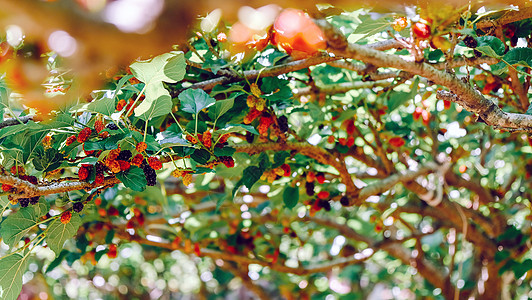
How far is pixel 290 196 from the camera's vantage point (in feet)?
5.51

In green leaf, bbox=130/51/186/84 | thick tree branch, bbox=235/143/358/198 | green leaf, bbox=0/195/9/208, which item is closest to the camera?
green leaf, bbox=130/51/186/84

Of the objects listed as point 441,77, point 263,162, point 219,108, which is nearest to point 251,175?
point 263,162

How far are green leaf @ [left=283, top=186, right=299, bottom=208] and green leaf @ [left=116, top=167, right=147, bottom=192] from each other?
0.70 meters

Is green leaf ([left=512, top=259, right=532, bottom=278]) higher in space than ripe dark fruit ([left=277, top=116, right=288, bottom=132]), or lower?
lower

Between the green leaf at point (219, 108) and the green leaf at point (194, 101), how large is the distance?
0.13 feet

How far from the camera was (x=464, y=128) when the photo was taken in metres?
2.41

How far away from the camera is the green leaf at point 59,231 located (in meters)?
1.23

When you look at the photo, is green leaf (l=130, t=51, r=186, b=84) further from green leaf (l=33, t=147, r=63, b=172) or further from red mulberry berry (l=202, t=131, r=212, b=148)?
green leaf (l=33, t=147, r=63, b=172)

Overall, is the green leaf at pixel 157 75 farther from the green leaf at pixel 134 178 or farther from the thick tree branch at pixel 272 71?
the thick tree branch at pixel 272 71

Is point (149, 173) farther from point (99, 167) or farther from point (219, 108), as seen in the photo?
point (219, 108)

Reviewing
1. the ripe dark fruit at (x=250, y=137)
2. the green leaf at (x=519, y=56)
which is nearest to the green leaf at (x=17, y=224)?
the ripe dark fruit at (x=250, y=137)

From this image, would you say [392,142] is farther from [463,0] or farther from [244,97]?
[463,0]

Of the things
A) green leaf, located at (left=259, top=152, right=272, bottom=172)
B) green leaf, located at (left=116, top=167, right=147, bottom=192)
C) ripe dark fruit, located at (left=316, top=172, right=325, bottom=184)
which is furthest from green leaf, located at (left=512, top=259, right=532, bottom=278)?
green leaf, located at (left=116, top=167, right=147, bottom=192)

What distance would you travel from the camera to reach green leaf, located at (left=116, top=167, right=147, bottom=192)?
1.04m
